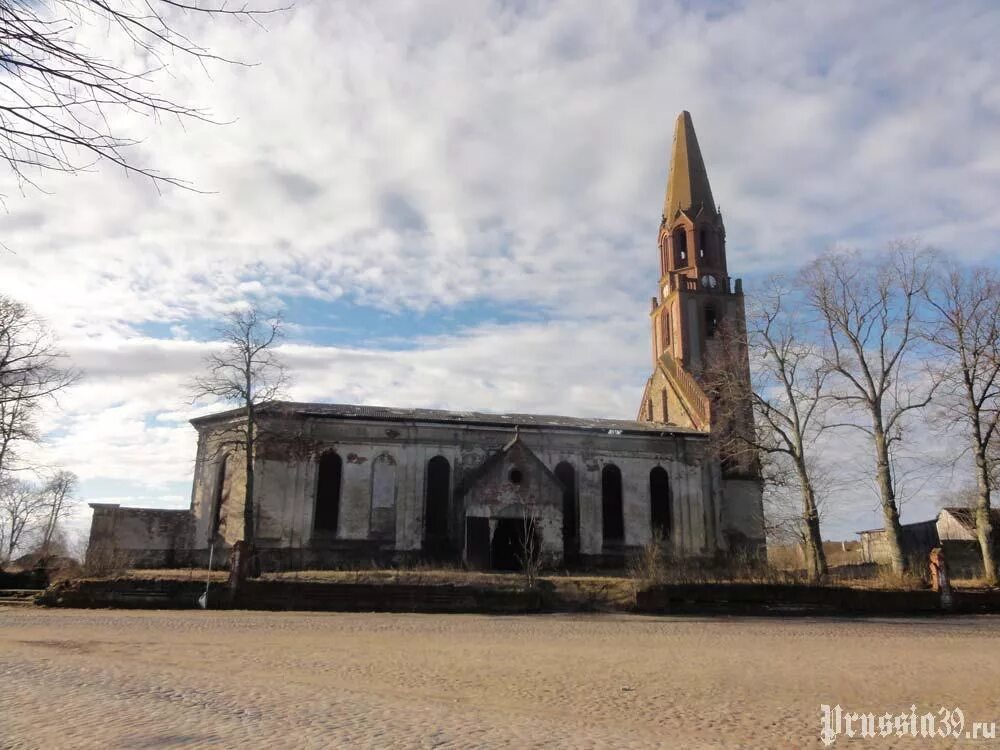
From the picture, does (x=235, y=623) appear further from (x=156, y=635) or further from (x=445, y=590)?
(x=445, y=590)

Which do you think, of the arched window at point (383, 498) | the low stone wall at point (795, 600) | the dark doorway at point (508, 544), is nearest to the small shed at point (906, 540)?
the low stone wall at point (795, 600)

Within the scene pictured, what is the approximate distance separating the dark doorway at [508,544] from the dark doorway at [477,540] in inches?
22.0

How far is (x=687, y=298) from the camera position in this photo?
44.2 metres

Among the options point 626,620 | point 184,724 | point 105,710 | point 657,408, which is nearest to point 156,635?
point 105,710

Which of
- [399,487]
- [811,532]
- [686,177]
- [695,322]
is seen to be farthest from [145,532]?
[686,177]

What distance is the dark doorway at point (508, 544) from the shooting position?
3183 cm

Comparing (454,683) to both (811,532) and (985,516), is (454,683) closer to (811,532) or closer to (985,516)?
(811,532)

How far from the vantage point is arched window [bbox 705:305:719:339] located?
44031mm

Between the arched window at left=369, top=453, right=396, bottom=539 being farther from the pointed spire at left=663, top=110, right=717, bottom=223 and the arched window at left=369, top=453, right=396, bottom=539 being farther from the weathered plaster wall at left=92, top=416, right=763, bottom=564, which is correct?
the pointed spire at left=663, top=110, right=717, bottom=223

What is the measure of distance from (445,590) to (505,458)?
36.1ft

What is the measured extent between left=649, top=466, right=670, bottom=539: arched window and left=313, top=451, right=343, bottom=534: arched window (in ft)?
52.4

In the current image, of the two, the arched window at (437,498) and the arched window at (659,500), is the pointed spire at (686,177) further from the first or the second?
the arched window at (437,498)

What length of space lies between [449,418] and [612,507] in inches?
380

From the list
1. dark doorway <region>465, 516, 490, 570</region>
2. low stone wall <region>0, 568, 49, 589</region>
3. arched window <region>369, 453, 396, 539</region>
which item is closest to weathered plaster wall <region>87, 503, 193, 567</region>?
low stone wall <region>0, 568, 49, 589</region>
